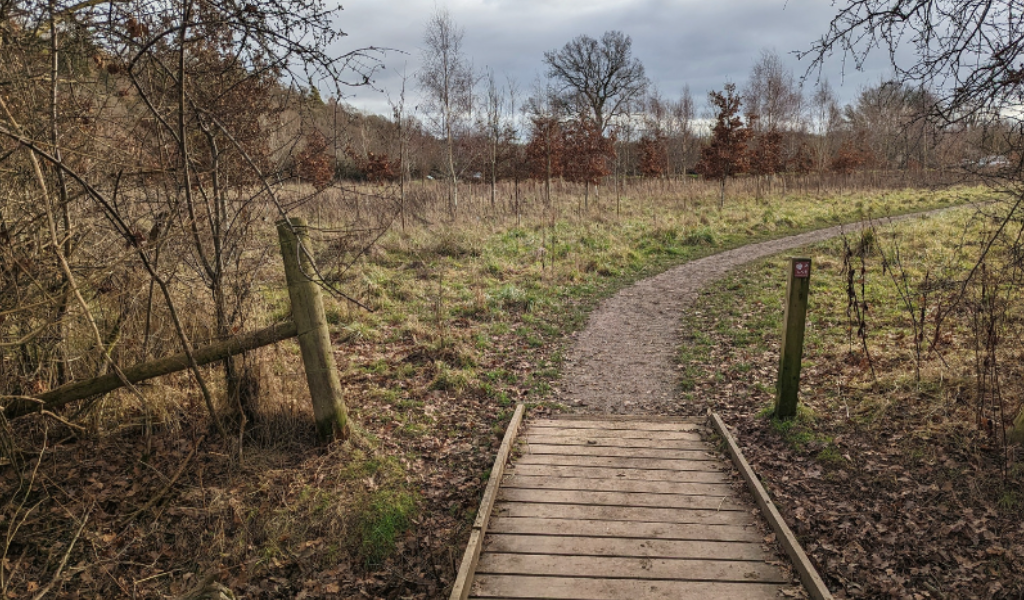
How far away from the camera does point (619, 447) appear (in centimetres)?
546

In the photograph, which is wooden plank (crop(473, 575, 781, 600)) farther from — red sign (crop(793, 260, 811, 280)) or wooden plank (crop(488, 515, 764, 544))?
red sign (crop(793, 260, 811, 280))

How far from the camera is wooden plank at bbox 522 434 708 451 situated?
547 cm

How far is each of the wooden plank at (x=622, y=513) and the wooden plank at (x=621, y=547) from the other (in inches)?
10.2

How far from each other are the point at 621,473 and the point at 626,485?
199 millimetres

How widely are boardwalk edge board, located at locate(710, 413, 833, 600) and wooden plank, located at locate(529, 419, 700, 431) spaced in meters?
0.50

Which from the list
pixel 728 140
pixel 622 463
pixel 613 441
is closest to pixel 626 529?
pixel 622 463

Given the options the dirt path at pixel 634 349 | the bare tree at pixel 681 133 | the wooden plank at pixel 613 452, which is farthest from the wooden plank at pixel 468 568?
the bare tree at pixel 681 133

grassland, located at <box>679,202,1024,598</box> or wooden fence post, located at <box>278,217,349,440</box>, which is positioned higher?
wooden fence post, located at <box>278,217,349,440</box>

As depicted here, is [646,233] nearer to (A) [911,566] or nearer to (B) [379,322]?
(B) [379,322]

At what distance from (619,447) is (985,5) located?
444 centimetres

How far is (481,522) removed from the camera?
4.05 meters

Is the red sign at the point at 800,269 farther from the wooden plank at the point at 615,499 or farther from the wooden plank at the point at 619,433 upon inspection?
the wooden plank at the point at 615,499

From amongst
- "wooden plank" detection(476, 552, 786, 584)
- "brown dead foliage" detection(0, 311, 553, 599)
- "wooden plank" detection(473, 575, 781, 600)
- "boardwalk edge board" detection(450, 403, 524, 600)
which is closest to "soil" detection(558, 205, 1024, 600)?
"wooden plank" detection(476, 552, 786, 584)

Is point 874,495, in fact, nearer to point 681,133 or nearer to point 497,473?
point 497,473
